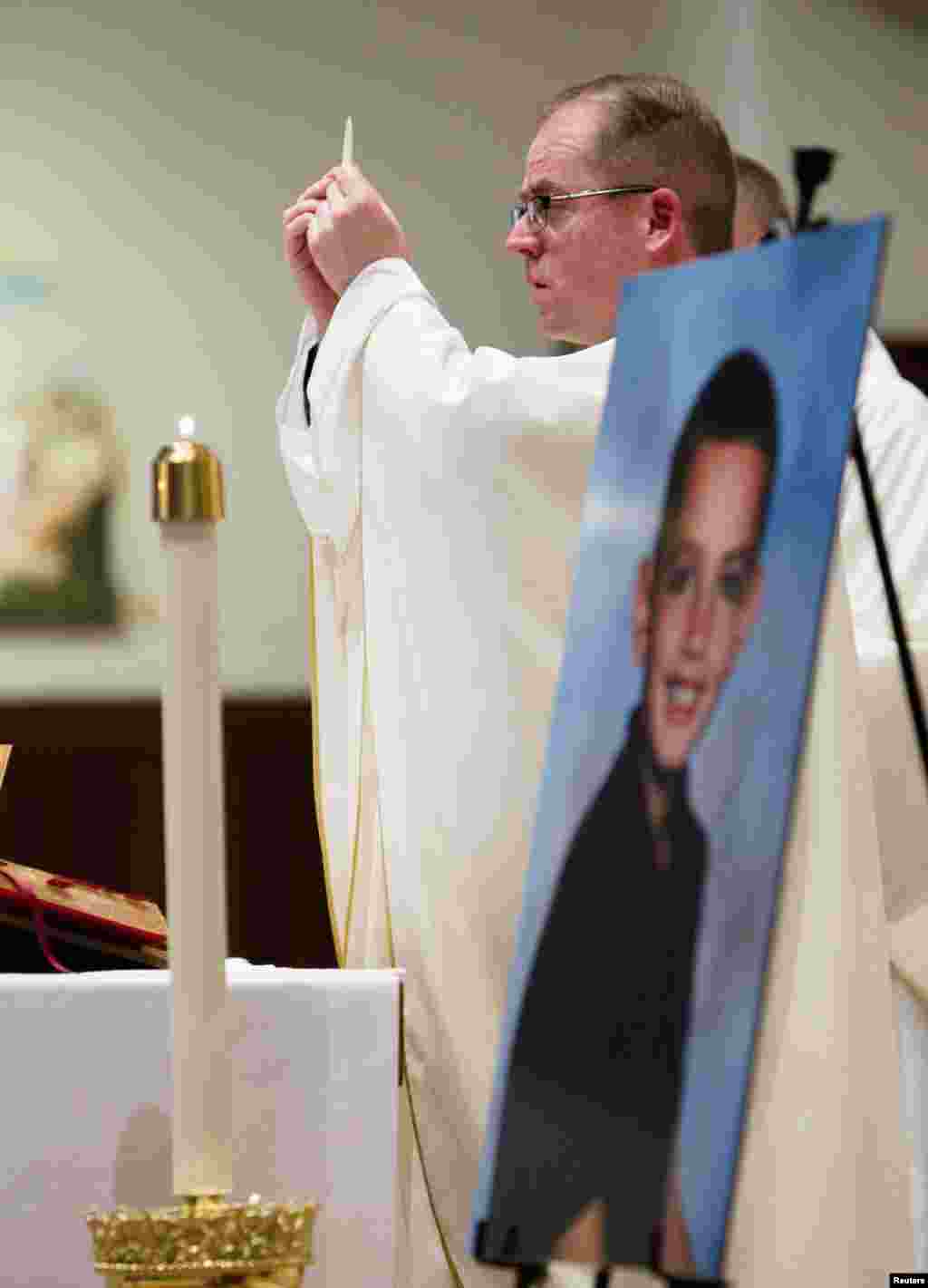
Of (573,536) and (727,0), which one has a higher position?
(727,0)

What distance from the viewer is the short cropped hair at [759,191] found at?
3391 mm

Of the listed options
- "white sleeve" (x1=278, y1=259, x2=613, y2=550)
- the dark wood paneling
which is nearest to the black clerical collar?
"white sleeve" (x1=278, y1=259, x2=613, y2=550)

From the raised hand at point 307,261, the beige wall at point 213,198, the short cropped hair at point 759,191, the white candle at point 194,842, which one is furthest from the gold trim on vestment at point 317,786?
the beige wall at point 213,198

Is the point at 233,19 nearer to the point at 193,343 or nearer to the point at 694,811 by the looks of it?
the point at 193,343

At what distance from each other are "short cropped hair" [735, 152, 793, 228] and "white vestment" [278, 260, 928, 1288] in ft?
4.64

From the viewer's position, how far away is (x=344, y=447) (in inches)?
84.8

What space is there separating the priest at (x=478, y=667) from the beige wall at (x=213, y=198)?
3.33 m

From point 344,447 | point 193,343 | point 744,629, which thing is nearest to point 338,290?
point 344,447

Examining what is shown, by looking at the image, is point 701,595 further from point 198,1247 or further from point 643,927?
point 198,1247

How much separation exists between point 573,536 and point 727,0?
403cm

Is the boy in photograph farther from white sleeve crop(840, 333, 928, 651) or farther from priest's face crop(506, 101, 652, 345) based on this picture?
white sleeve crop(840, 333, 928, 651)

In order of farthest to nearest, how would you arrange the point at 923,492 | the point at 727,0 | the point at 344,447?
the point at 727,0
the point at 923,492
the point at 344,447

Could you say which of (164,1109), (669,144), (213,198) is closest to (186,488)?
(164,1109)

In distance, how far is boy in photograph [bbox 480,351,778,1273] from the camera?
3.28 ft
